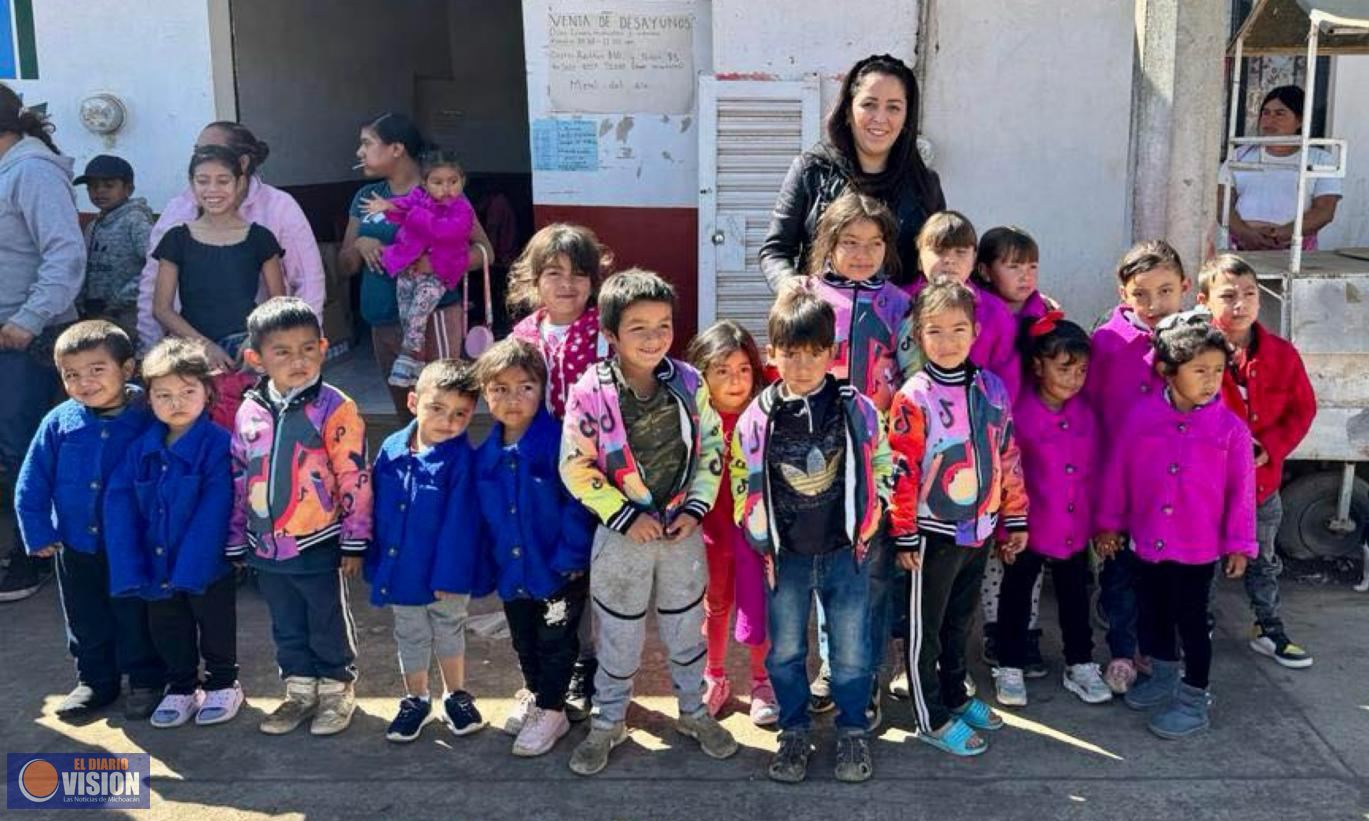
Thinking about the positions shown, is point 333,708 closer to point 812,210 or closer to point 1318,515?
point 812,210

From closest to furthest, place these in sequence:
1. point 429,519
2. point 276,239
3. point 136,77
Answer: point 429,519 < point 276,239 < point 136,77

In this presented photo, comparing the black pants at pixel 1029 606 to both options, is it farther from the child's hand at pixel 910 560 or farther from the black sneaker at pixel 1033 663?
the child's hand at pixel 910 560

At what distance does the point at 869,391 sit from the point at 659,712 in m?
1.11

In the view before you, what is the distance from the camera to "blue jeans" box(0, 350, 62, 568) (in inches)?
176

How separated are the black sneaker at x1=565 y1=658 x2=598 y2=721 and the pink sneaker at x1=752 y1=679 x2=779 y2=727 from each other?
458mm

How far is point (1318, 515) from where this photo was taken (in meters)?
4.54

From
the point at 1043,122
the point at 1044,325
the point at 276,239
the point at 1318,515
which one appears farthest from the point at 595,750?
the point at 1043,122

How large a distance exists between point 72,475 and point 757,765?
6.78 feet

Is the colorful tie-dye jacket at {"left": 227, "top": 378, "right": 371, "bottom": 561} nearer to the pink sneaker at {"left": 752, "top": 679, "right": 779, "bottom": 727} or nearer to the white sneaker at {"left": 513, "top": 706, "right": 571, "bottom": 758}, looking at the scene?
the white sneaker at {"left": 513, "top": 706, "right": 571, "bottom": 758}

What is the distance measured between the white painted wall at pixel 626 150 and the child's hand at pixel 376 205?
1105 mm

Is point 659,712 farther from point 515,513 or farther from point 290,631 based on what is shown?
point 290,631

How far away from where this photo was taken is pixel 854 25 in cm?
518

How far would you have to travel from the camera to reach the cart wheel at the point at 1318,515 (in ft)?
14.8

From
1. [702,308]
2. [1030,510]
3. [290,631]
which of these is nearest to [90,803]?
[290,631]
